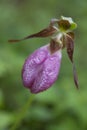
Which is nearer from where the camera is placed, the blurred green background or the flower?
the flower

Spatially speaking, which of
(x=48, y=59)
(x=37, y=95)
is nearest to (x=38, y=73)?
(x=48, y=59)

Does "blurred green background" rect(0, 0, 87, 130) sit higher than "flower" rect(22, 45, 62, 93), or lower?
lower

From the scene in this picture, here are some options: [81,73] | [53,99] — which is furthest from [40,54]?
[81,73]

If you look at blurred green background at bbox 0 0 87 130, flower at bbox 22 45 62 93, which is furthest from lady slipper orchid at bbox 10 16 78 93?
blurred green background at bbox 0 0 87 130

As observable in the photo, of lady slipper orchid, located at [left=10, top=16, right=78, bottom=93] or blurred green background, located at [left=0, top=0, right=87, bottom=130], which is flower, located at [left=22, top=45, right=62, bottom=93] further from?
blurred green background, located at [left=0, top=0, right=87, bottom=130]

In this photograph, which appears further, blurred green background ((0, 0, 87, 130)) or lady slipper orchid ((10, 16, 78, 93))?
blurred green background ((0, 0, 87, 130))

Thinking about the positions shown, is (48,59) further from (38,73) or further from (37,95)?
(37,95)

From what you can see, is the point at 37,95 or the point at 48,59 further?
the point at 37,95
